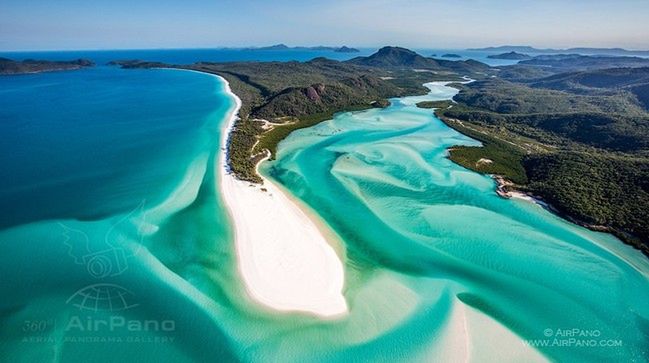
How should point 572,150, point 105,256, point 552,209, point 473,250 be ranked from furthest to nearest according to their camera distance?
point 572,150
point 552,209
point 473,250
point 105,256

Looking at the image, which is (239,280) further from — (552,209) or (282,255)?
(552,209)

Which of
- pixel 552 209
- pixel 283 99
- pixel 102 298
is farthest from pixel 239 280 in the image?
pixel 283 99

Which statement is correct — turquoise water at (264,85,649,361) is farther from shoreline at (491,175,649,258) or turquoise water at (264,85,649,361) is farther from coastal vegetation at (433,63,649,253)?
coastal vegetation at (433,63,649,253)

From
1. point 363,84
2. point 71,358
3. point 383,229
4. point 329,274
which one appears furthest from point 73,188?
point 363,84

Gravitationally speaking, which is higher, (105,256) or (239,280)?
(105,256)

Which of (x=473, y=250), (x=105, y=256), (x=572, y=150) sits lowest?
(x=473, y=250)
